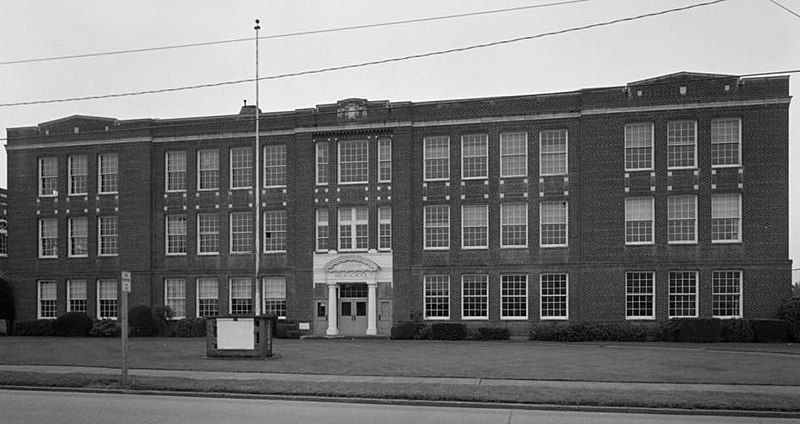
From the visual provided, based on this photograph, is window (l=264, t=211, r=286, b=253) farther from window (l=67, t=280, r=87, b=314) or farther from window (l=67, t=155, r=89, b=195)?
window (l=67, t=280, r=87, b=314)

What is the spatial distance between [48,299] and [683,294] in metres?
37.4

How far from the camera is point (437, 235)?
4566 cm

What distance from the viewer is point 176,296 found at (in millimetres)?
49344

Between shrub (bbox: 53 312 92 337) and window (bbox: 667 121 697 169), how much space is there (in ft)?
110

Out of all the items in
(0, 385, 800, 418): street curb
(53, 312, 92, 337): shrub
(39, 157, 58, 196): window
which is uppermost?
(39, 157, 58, 196): window

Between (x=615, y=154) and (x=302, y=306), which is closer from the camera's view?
(x=615, y=154)

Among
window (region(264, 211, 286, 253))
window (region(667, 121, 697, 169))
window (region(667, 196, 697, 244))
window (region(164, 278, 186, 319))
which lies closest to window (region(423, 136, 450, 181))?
window (region(264, 211, 286, 253))

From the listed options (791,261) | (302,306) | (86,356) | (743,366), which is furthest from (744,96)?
(86,356)

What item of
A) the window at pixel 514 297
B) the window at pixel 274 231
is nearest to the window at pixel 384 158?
the window at pixel 274 231

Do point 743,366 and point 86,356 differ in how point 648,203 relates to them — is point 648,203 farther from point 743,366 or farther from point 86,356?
point 86,356

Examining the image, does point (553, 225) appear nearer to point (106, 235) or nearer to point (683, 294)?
point (683, 294)

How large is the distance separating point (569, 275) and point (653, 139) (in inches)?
324

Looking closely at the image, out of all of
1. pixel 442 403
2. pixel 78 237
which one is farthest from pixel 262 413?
pixel 78 237

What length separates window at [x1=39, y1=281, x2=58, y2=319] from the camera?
51.2 m
